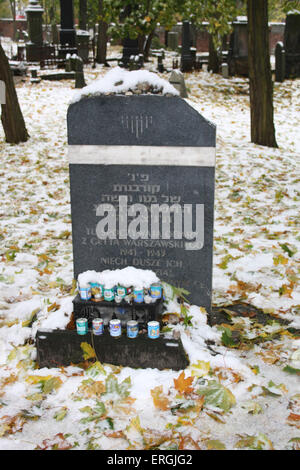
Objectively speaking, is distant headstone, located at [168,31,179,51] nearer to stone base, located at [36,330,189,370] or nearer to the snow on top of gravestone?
the snow on top of gravestone

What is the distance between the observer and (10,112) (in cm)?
1020

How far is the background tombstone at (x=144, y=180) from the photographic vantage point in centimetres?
371

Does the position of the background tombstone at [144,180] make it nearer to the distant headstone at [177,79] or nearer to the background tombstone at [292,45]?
the distant headstone at [177,79]

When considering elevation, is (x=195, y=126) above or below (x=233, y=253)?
above

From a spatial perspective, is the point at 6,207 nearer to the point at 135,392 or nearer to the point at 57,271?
the point at 57,271

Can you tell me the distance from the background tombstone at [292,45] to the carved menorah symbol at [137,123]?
1810 centimetres

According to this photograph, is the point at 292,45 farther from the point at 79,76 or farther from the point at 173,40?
the point at 173,40

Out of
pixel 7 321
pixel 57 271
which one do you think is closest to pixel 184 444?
pixel 7 321

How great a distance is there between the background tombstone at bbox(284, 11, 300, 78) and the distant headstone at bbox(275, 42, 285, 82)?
0.38 metres

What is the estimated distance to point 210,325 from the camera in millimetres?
4098

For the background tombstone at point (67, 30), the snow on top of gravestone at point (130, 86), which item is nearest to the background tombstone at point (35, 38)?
the background tombstone at point (67, 30)

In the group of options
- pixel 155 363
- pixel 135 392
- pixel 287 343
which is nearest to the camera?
→ pixel 135 392
